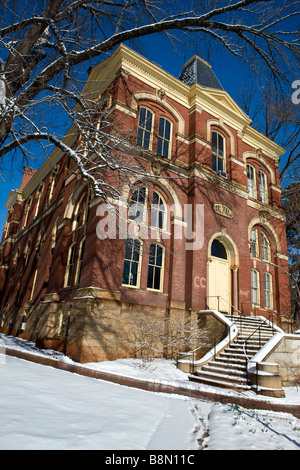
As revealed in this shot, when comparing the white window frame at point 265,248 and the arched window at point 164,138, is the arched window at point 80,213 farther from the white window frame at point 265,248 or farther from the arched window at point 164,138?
the white window frame at point 265,248

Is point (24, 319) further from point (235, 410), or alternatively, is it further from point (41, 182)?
point (235, 410)

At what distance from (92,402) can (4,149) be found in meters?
5.85

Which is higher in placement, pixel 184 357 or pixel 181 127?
pixel 181 127

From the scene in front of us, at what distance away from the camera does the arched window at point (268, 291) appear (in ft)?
59.4

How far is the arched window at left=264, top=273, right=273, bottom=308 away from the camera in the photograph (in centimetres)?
1809

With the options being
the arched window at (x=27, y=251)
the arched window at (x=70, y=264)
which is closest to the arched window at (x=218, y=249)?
the arched window at (x=70, y=264)

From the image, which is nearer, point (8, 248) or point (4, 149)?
point (4, 149)

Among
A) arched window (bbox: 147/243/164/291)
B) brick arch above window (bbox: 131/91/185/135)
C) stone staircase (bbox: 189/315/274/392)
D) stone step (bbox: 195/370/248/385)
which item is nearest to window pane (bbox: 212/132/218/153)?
brick arch above window (bbox: 131/91/185/135)

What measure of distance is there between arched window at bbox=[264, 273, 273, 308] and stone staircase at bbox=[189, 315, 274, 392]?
231 inches

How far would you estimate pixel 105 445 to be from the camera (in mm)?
3162

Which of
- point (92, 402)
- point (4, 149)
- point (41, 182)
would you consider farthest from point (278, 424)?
point (41, 182)

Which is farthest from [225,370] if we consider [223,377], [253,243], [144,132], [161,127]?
[161,127]

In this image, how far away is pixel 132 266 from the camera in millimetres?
13211

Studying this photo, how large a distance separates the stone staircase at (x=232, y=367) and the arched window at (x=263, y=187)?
10639mm
